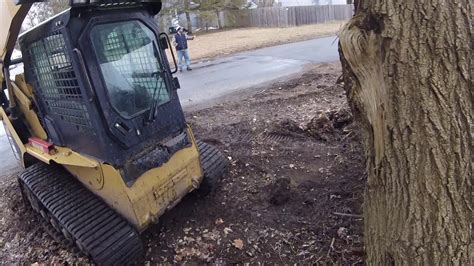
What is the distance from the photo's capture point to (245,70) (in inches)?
549

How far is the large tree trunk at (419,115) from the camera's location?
2.00 metres

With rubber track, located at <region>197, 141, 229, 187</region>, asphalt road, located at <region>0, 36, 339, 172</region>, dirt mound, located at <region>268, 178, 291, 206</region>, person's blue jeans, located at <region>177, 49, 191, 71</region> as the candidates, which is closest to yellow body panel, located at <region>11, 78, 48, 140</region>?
rubber track, located at <region>197, 141, 229, 187</region>

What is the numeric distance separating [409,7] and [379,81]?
1.33 feet

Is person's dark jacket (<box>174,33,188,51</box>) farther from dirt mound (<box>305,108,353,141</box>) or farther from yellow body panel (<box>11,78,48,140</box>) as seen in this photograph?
yellow body panel (<box>11,78,48,140</box>)

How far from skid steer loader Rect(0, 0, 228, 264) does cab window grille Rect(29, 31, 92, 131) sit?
12 millimetres

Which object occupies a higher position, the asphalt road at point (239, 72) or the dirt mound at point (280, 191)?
the dirt mound at point (280, 191)

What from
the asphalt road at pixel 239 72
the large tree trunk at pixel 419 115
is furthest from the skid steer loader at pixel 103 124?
the asphalt road at pixel 239 72

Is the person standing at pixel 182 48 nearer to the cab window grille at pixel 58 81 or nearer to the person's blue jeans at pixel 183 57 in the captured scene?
the person's blue jeans at pixel 183 57

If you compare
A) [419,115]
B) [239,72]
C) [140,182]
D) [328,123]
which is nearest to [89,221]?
[140,182]

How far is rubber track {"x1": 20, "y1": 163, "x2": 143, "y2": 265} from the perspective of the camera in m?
3.77

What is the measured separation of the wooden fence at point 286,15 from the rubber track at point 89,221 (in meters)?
28.8

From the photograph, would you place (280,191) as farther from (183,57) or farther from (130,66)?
(183,57)

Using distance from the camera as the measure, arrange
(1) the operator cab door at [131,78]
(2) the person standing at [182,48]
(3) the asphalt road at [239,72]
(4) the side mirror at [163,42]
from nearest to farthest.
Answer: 1. (1) the operator cab door at [131,78]
2. (4) the side mirror at [163,42]
3. (3) the asphalt road at [239,72]
4. (2) the person standing at [182,48]

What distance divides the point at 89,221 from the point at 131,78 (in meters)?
1.43
